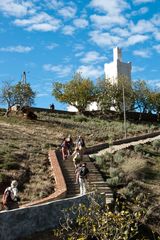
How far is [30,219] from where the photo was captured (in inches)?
678

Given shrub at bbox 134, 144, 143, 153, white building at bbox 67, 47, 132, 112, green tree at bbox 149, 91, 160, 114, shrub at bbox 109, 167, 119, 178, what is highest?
white building at bbox 67, 47, 132, 112

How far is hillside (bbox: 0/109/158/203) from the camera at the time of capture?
2566 cm

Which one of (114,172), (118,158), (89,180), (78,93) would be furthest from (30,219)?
(78,93)

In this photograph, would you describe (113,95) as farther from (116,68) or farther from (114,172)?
(114,172)

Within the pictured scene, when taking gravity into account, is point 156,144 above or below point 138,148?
above

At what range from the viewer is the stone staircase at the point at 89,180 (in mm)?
24188

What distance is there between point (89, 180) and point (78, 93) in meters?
35.5

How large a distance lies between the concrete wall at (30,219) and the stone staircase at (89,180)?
4339 millimetres

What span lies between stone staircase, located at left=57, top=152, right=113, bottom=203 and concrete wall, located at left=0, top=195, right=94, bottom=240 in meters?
4.34

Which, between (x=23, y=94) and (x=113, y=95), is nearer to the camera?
(x=23, y=94)

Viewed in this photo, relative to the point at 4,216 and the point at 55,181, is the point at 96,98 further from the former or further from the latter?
the point at 4,216

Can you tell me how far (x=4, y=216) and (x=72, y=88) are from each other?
46.6 metres

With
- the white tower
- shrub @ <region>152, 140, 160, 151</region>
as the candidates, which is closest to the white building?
the white tower

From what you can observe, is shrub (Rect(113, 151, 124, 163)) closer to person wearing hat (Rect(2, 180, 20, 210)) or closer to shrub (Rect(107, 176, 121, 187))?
shrub (Rect(107, 176, 121, 187))
